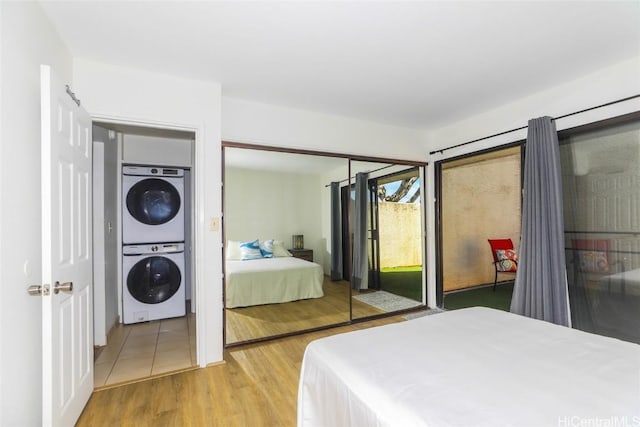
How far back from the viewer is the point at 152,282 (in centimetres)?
372

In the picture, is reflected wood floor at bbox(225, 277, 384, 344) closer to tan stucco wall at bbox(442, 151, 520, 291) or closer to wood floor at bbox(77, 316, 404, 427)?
wood floor at bbox(77, 316, 404, 427)

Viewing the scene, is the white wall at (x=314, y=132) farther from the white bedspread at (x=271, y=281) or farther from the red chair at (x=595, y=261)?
the red chair at (x=595, y=261)

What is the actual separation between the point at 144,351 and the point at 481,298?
14.9 ft

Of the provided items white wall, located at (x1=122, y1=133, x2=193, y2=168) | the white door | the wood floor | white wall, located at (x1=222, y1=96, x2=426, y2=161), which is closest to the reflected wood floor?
the wood floor

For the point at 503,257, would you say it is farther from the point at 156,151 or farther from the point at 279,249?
the point at 156,151

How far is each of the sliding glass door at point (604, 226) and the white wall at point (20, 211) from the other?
382 cm

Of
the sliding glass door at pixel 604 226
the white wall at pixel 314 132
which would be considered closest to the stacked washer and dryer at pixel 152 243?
the white wall at pixel 314 132

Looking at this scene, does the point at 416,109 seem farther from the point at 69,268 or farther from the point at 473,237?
the point at 69,268

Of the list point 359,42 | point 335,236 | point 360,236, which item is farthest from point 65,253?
point 360,236

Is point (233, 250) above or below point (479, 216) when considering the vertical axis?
below

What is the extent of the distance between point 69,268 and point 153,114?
4.36ft

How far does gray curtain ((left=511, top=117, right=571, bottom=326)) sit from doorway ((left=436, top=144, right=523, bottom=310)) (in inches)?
54.0

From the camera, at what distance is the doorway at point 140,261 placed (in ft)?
9.29

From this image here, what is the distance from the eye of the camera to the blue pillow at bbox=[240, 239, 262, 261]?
3295mm
